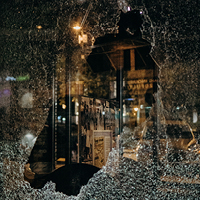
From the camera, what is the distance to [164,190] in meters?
1.96

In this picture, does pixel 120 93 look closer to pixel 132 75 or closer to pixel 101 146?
pixel 132 75

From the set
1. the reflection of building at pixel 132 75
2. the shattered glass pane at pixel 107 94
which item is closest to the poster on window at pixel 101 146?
the shattered glass pane at pixel 107 94

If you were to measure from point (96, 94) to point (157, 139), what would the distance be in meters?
0.68

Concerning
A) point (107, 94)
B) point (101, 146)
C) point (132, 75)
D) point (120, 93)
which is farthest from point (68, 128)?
point (132, 75)

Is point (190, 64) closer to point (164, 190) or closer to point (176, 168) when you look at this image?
point (176, 168)

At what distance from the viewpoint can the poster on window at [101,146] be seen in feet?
6.83

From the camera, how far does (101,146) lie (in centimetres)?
210

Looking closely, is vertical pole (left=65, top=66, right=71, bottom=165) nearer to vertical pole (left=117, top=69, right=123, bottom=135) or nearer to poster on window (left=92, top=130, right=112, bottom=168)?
poster on window (left=92, top=130, right=112, bottom=168)

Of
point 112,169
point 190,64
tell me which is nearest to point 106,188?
point 112,169

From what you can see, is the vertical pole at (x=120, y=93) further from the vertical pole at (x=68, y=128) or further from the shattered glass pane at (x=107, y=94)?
the vertical pole at (x=68, y=128)

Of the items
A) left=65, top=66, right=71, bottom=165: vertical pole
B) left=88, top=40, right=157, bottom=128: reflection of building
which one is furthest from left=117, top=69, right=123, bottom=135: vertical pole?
left=65, top=66, right=71, bottom=165: vertical pole

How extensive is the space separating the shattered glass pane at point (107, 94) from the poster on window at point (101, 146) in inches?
2.2

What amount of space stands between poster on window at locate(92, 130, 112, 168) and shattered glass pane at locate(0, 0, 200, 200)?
0.19ft

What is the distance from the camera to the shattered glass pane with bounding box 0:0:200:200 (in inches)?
76.7
